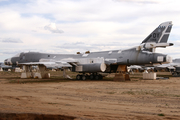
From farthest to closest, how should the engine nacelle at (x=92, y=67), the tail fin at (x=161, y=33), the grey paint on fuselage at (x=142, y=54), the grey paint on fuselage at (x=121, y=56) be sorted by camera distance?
the engine nacelle at (x=92, y=67) < the tail fin at (x=161, y=33) < the grey paint on fuselage at (x=121, y=56) < the grey paint on fuselage at (x=142, y=54)

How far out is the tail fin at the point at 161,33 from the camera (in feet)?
72.7

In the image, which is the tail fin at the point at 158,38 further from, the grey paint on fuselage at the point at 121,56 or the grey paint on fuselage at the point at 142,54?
the grey paint on fuselage at the point at 121,56

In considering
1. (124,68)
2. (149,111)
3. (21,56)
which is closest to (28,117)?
(149,111)

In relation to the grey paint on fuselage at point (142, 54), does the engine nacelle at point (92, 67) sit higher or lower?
lower

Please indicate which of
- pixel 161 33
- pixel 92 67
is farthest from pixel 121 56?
pixel 161 33

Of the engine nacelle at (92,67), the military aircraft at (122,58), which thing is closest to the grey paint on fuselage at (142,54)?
the military aircraft at (122,58)

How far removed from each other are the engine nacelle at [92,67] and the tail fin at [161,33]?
5.67m

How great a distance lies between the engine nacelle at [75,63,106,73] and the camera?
76.2ft

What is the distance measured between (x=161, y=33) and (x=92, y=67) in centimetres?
830

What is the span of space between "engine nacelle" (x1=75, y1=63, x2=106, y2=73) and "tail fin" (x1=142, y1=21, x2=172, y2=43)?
5.67 meters

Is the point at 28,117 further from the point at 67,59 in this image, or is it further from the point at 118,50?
the point at 67,59

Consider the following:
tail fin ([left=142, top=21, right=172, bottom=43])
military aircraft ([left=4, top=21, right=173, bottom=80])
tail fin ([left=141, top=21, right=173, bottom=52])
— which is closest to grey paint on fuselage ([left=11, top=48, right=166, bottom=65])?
military aircraft ([left=4, top=21, right=173, bottom=80])

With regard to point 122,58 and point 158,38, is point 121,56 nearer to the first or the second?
point 122,58

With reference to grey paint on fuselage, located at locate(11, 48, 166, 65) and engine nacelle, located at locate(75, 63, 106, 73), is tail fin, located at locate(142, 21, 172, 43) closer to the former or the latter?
grey paint on fuselage, located at locate(11, 48, 166, 65)
